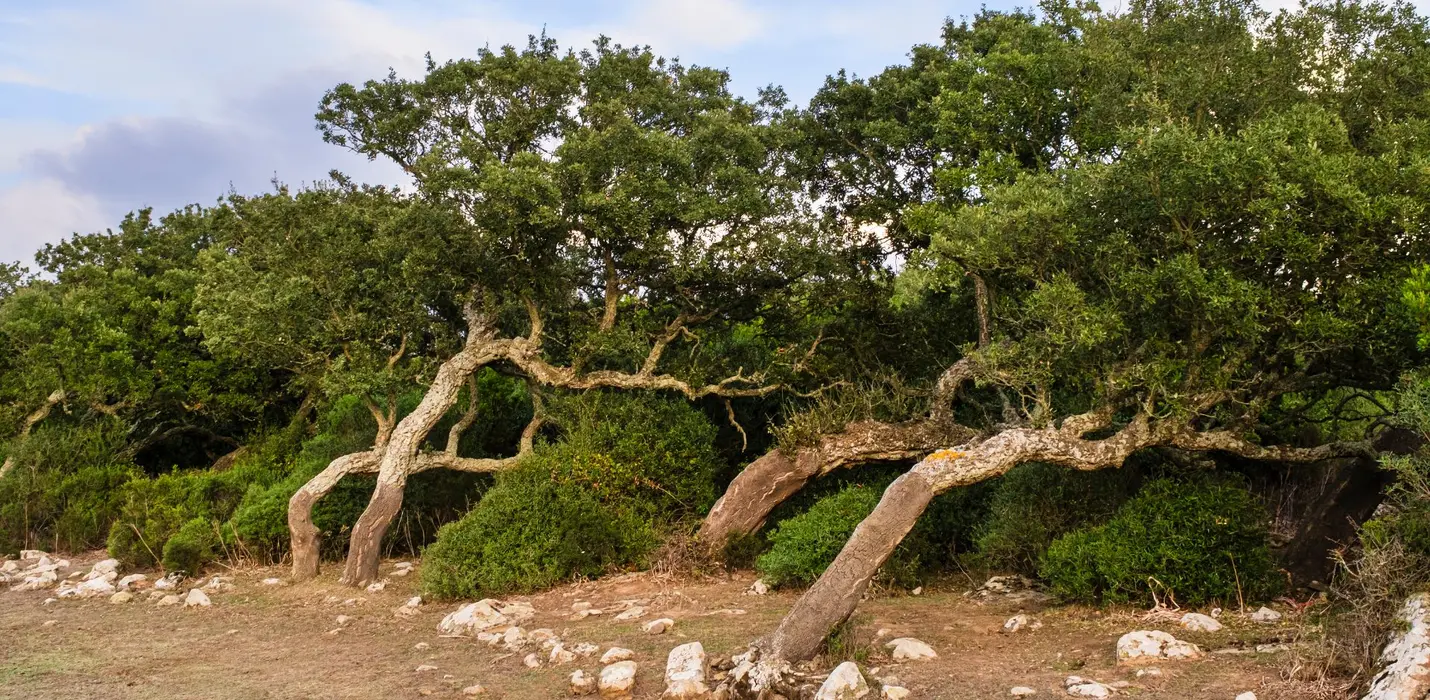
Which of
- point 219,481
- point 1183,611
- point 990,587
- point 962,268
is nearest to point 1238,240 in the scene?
point 962,268

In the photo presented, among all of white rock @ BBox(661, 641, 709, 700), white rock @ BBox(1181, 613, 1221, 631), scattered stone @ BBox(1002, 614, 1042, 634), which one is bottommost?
scattered stone @ BBox(1002, 614, 1042, 634)

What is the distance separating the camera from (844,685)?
8.14 meters

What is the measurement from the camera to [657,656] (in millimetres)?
10016

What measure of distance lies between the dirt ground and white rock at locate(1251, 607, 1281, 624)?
0.62 ft

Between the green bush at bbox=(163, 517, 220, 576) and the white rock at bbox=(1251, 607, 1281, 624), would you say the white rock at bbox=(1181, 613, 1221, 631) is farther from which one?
the green bush at bbox=(163, 517, 220, 576)

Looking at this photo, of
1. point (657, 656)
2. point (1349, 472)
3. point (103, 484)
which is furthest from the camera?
point (103, 484)

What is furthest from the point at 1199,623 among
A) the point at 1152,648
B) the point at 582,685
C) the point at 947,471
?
the point at 582,685

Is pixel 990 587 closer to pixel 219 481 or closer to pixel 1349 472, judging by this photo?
pixel 1349 472

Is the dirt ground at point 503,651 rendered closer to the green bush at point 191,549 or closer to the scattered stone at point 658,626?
the scattered stone at point 658,626

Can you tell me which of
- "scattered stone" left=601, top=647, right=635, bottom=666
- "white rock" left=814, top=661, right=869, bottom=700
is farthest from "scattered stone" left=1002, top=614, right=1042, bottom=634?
"scattered stone" left=601, top=647, right=635, bottom=666

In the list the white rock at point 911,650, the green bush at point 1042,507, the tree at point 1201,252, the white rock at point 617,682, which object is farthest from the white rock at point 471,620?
the green bush at point 1042,507

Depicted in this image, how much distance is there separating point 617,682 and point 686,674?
0.66 metres

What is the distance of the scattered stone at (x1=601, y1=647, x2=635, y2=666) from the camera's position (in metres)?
9.77

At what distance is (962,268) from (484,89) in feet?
31.5
